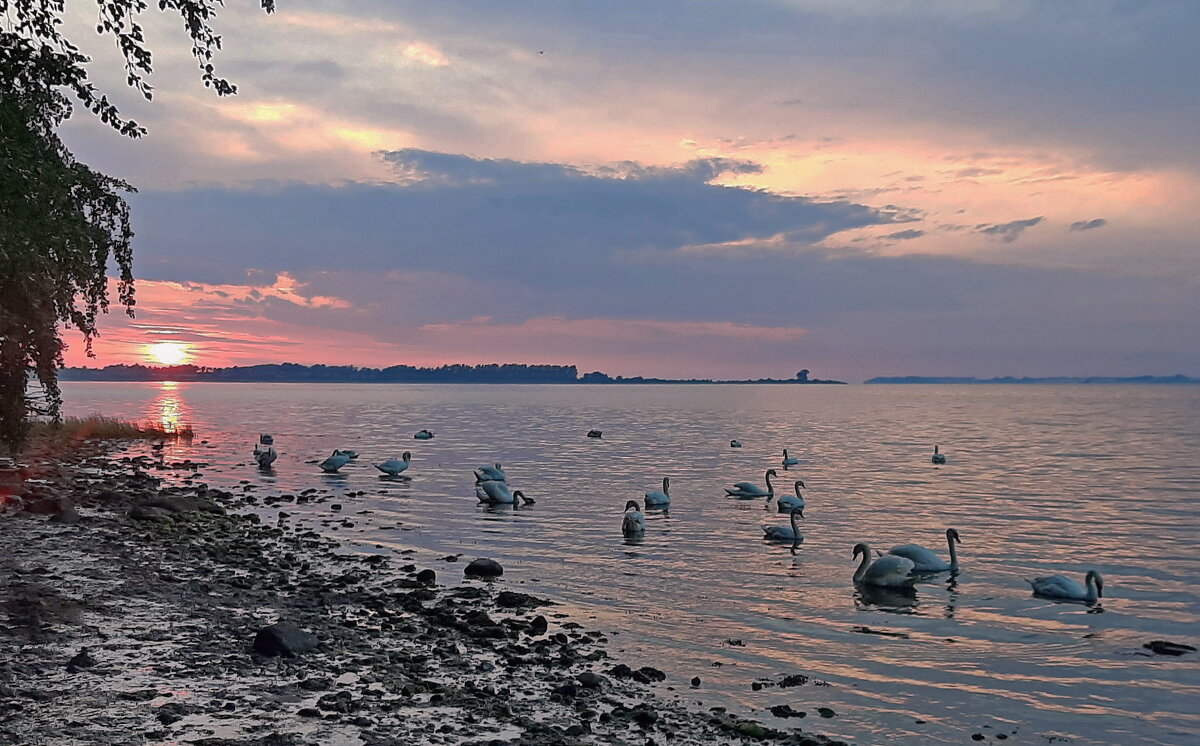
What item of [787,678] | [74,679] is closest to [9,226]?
[74,679]

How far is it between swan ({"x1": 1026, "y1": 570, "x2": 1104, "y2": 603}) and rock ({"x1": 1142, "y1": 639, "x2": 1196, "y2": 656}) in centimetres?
280

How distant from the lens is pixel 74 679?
31.5 ft

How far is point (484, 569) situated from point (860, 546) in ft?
26.1

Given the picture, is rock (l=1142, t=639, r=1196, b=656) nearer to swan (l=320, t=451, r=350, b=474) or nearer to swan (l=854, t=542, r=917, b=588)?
swan (l=854, t=542, r=917, b=588)

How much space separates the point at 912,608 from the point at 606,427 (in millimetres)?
66404

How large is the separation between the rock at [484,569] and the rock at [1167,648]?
37.4ft

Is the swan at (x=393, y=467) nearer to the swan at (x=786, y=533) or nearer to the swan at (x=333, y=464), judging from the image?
the swan at (x=333, y=464)

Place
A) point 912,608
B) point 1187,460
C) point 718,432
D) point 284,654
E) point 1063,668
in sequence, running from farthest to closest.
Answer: point 718,432 → point 1187,460 → point 912,608 → point 1063,668 → point 284,654

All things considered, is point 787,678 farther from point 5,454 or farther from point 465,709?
point 5,454

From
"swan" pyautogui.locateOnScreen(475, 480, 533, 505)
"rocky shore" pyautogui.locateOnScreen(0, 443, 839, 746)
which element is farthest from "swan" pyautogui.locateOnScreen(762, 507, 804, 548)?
"swan" pyautogui.locateOnScreen(475, 480, 533, 505)

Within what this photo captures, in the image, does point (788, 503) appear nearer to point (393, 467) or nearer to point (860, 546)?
point (860, 546)

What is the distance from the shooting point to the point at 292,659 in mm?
10992

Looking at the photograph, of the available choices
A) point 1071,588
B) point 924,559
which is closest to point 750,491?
point 924,559

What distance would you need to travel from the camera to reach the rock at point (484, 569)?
18.2 metres
